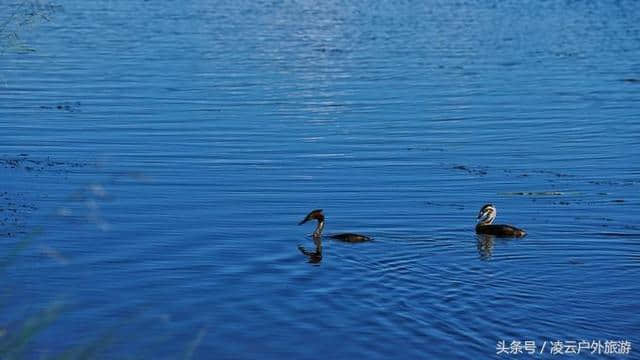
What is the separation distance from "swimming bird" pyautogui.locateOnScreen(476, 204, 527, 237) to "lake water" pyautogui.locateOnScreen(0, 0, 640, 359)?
179mm

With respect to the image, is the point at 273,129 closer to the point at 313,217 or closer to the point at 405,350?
the point at 313,217

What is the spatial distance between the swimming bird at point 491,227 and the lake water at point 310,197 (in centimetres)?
18

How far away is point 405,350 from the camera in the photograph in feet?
35.9

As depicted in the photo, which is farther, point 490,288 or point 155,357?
point 490,288

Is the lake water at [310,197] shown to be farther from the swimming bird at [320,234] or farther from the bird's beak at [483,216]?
the bird's beak at [483,216]

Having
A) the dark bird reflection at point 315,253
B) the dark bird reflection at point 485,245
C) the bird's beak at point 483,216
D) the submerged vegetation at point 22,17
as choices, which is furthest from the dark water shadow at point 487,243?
the submerged vegetation at point 22,17

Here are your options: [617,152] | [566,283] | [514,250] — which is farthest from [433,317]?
[617,152]

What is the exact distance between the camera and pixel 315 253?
47.1ft

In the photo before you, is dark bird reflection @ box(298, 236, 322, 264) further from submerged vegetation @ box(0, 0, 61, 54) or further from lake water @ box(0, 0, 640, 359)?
submerged vegetation @ box(0, 0, 61, 54)

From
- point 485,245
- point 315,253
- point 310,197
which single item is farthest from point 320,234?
point 310,197

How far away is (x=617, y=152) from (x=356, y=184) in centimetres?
547

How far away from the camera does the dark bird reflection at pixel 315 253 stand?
14.1m

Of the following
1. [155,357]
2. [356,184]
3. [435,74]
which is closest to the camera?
[155,357]

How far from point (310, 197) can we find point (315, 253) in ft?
9.84
